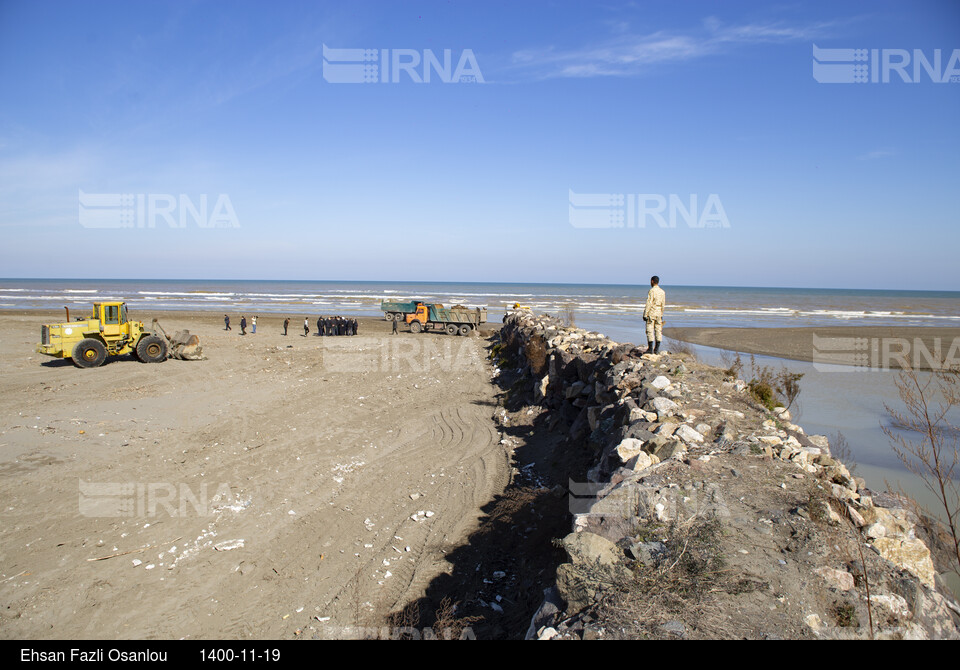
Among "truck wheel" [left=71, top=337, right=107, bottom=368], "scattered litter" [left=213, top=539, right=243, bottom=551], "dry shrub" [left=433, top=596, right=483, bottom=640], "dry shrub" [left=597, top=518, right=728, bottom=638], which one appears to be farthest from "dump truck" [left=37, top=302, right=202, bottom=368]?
"dry shrub" [left=597, top=518, right=728, bottom=638]

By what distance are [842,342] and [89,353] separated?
103 feet

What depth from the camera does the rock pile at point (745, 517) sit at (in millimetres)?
3123

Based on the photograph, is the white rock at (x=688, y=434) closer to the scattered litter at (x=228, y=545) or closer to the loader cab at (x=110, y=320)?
the scattered litter at (x=228, y=545)

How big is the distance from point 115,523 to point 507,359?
41.6ft

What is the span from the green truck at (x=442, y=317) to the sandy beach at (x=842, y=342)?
9747 millimetres

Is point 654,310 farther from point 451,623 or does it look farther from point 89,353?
point 89,353

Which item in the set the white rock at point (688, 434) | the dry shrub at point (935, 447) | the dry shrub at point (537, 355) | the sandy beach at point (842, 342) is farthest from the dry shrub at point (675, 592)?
the sandy beach at point (842, 342)

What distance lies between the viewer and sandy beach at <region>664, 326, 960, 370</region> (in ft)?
61.4

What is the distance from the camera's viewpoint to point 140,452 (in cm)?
864

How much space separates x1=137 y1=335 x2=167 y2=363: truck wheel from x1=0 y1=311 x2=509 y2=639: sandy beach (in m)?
2.48

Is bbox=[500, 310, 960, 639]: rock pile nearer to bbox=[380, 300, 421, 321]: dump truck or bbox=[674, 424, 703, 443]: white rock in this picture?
bbox=[674, 424, 703, 443]: white rock

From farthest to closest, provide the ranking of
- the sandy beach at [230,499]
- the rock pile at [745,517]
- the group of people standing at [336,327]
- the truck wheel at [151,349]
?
1. the group of people standing at [336,327]
2. the truck wheel at [151,349]
3. the sandy beach at [230,499]
4. the rock pile at [745,517]

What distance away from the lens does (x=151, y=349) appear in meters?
16.9
